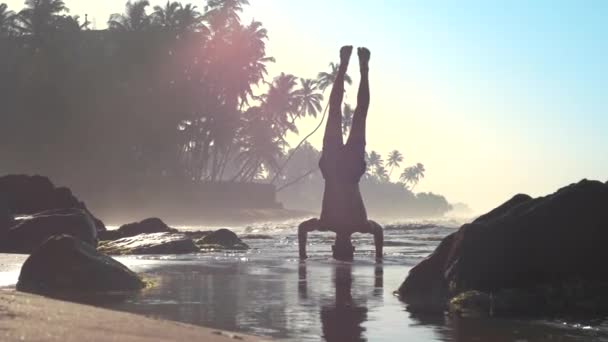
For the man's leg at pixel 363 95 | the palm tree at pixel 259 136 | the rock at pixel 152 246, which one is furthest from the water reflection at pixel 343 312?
the palm tree at pixel 259 136

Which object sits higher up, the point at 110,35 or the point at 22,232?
the point at 110,35

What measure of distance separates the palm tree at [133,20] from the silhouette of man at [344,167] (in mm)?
43381

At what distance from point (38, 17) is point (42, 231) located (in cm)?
4141

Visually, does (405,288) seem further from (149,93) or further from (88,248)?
(149,93)

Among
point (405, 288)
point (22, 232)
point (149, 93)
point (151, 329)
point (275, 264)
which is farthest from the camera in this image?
point (149, 93)

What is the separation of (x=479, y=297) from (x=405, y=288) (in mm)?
1162

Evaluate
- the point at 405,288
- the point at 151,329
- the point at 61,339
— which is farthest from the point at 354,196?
the point at 61,339

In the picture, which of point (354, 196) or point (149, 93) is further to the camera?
point (149, 93)

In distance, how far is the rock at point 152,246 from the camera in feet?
47.2

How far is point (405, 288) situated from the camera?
758cm

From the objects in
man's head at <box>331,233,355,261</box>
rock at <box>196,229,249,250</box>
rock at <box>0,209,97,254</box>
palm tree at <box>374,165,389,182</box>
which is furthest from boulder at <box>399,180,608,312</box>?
palm tree at <box>374,165,389,182</box>

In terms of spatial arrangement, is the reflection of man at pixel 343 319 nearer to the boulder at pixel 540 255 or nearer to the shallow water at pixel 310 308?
the shallow water at pixel 310 308

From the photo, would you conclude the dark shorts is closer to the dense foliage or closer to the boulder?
the boulder

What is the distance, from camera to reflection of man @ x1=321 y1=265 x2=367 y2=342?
16.6ft
